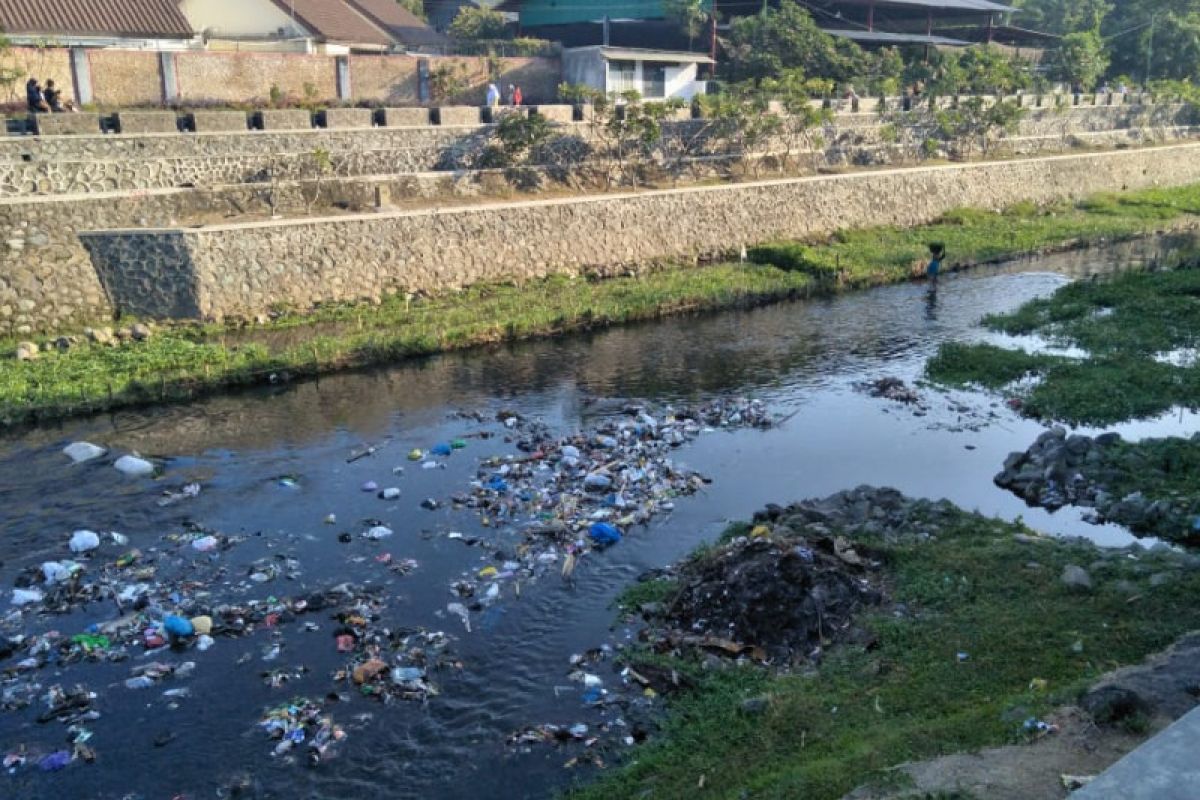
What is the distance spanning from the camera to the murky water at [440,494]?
841 centimetres

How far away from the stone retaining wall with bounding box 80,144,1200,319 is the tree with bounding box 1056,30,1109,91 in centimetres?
1110

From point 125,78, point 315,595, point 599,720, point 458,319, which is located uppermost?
point 125,78

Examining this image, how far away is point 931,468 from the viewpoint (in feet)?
47.2

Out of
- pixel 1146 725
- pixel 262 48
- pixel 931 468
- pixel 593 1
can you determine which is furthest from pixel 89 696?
pixel 593 1

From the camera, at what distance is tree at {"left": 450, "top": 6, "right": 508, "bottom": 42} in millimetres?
37406

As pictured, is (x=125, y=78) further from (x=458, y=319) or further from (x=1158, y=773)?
(x=1158, y=773)

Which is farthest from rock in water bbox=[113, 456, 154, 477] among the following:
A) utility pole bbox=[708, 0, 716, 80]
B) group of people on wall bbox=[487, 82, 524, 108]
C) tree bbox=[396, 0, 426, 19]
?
tree bbox=[396, 0, 426, 19]

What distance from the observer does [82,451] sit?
14.7m

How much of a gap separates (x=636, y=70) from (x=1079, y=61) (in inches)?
820

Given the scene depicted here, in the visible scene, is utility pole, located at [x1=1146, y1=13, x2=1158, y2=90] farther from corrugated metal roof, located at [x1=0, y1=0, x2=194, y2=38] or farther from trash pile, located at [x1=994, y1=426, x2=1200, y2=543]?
corrugated metal roof, located at [x1=0, y1=0, x2=194, y2=38]

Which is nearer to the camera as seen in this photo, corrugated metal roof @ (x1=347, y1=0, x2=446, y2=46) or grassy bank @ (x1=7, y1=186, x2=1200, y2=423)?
grassy bank @ (x1=7, y1=186, x2=1200, y2=423)

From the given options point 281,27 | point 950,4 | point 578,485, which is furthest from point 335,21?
point 578,485

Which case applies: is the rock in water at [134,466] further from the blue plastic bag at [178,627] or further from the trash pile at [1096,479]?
the trash pile at [1096,479]

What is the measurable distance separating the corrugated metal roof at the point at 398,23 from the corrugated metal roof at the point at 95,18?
30.8 ft
